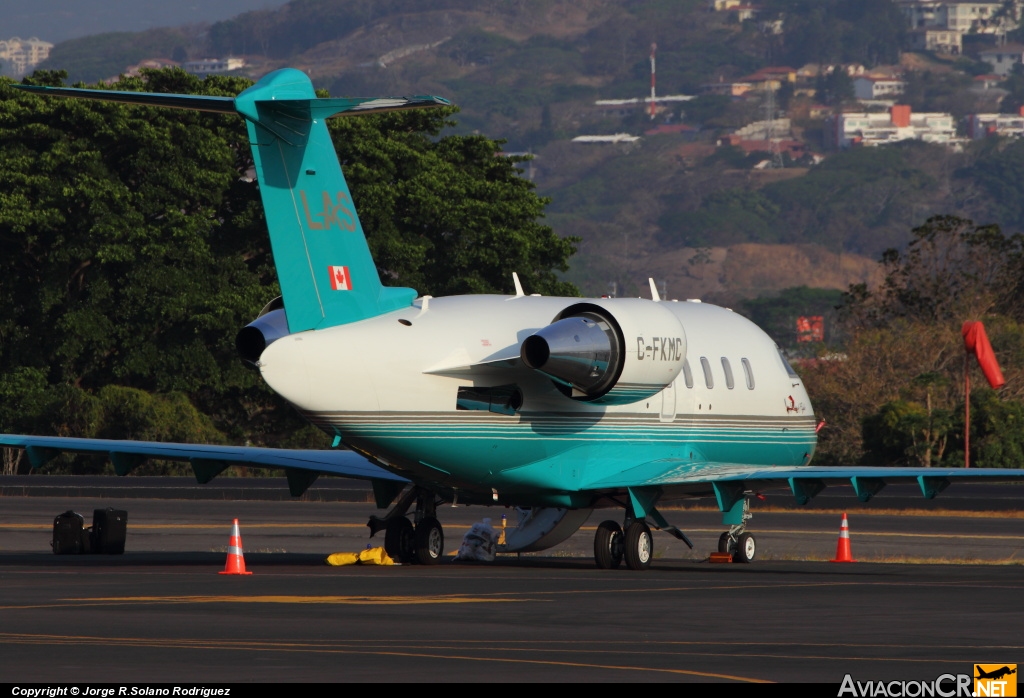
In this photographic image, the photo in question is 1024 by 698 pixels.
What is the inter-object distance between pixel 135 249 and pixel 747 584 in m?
45.0

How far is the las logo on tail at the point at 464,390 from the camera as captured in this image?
2356 cm

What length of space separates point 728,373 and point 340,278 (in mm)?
8364

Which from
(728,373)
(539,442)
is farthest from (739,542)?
(539,442)

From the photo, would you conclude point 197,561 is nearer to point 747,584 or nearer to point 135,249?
point 747,584

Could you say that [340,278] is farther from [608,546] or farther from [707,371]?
[707,371]

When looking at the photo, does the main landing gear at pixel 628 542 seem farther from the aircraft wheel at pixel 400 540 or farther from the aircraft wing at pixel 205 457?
the aircraft wing at pixel 205 457

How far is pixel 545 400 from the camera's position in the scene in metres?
25.8

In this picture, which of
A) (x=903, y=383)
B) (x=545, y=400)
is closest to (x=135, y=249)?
(x=903, y=383)

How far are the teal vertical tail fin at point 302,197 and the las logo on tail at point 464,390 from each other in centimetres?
2

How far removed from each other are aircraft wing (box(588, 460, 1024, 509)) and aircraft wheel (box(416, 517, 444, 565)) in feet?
8.06

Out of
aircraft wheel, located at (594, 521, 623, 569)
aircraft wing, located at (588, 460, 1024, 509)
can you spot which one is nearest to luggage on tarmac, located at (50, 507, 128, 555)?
aircraft wheel, located at (594, 521, 623, 569)

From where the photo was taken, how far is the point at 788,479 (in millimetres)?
25641

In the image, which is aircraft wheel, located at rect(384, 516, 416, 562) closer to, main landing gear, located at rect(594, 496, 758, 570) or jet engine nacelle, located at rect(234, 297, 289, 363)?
main landing gear, located at rect(594, 496, 758, 570)

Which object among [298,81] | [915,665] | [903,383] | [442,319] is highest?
[298,81]
